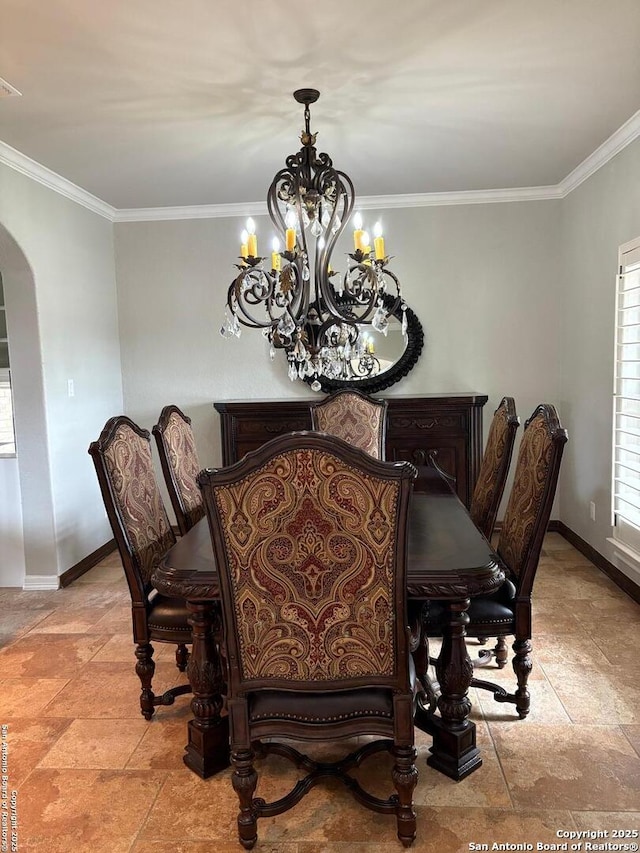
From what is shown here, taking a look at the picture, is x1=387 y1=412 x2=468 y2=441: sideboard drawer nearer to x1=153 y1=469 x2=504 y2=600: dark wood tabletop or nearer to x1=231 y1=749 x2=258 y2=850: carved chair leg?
x1=153 y1=469 x2=504 y2=600: dark wood tabletop

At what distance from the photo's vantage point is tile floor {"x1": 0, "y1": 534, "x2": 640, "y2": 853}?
171cm

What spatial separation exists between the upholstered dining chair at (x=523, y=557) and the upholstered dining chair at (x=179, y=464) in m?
1.17

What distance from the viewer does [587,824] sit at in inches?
67.2

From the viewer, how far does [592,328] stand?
150 inches

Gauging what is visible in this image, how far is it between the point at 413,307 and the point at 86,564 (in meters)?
2.93

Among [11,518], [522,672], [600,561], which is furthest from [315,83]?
[600,561]

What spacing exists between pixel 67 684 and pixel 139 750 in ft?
2.15

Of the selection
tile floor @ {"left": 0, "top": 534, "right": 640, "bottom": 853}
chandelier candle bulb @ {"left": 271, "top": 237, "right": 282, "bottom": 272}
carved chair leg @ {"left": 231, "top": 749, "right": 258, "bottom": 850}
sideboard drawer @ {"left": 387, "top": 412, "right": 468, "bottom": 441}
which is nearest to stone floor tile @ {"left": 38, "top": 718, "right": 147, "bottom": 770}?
tile floor @ {"left": 0, "top": 534, "right": 640, "bottom": 853}

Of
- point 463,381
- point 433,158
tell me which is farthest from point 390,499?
point 463,381

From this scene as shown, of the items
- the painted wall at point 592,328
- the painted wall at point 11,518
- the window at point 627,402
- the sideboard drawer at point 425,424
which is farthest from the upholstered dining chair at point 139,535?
the painted wall at point 592,328

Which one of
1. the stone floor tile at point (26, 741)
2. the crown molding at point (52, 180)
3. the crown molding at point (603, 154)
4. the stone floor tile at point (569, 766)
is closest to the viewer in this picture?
the stone floor tile at point (569, 766)

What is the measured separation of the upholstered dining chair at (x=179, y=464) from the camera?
2.62 meters

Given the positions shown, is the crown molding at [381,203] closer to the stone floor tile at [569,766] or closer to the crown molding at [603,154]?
the crown molding at [603,154]

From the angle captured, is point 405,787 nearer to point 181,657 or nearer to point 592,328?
point 181,657
